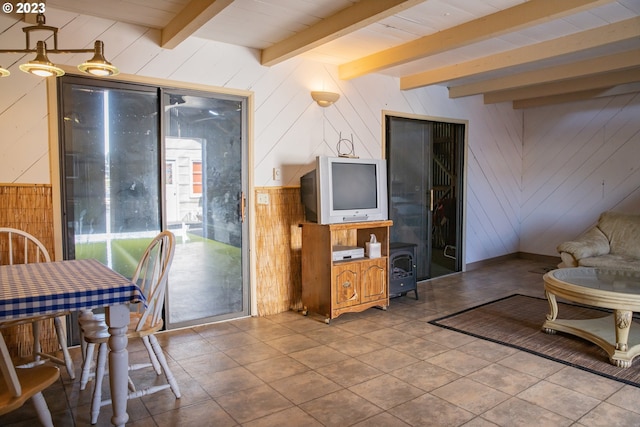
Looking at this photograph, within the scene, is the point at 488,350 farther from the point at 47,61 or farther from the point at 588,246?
the point at 47,61

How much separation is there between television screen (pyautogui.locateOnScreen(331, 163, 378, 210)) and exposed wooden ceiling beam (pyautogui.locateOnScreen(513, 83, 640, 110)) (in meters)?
3.26

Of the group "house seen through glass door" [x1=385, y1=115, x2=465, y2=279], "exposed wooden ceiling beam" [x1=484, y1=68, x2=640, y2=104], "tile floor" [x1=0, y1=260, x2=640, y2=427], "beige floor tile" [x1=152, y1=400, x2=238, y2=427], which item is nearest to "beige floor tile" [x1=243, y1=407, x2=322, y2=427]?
"tile floor" [x1=0, y1=260, x2=640, y2=427]

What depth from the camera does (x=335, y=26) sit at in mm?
3104

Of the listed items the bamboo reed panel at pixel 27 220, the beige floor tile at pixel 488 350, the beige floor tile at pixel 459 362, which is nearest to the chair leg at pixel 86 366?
the bamboo reed panel at pixel 27 220

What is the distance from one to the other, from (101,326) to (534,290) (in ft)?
14.1

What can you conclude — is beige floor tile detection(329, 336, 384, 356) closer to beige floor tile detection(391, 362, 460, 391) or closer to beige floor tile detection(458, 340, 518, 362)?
beige floor tile detection(391, 362, 460, 391)

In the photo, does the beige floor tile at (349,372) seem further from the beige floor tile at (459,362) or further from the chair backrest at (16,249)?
the chair backrest at (16,249)

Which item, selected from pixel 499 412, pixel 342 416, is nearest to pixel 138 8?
pixel 342 416

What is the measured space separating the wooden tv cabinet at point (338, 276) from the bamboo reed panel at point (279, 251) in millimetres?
163

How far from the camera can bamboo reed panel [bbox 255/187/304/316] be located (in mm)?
4000

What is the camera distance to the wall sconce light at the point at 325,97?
4.16 metres

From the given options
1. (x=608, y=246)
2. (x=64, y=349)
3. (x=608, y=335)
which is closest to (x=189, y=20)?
(x=64, y=349)

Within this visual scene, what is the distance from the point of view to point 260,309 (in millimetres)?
4012

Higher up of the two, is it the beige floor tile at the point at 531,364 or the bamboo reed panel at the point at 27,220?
the bamboo reed panel at the point at 27,220
